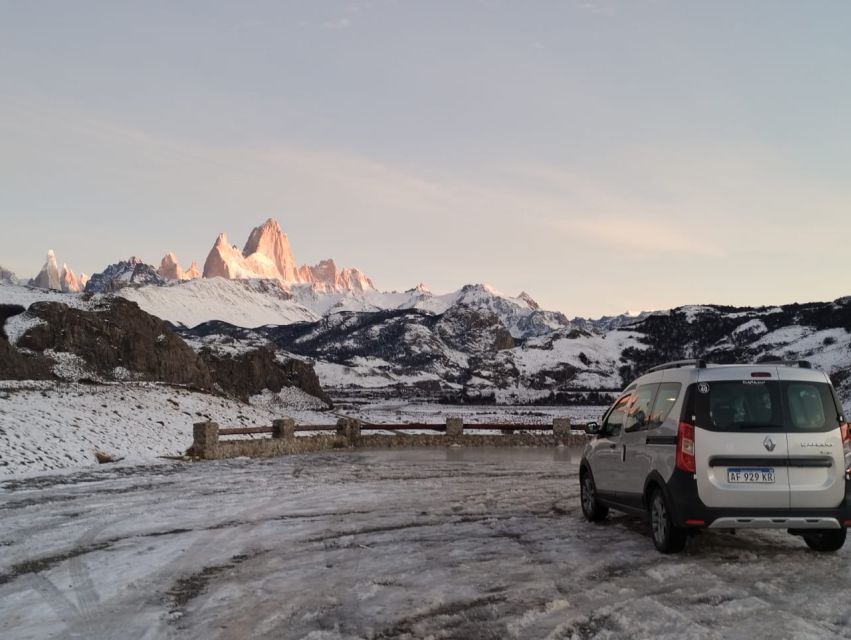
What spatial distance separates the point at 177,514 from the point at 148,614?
622 cm

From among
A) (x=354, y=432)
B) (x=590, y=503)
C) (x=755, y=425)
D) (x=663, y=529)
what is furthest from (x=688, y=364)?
(x=354, y=432)

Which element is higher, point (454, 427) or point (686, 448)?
point (686, 448)

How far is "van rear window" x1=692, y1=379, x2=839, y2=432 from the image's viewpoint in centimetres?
880

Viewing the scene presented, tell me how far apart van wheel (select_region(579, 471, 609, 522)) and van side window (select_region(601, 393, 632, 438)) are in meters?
0.88

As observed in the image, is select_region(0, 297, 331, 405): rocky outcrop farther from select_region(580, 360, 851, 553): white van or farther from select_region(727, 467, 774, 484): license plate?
select_region(727, 467, 774, 484): license plate

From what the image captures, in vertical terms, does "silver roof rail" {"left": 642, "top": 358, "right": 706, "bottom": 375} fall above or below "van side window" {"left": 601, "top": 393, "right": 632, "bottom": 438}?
above

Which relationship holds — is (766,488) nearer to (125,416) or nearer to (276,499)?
(276,499)

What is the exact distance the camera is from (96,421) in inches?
1104

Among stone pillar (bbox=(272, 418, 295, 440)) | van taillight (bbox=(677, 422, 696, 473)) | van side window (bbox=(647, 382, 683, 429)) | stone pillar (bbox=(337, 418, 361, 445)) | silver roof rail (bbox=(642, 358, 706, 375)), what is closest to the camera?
van taillight (bbox=(677, 422, 696, 473))

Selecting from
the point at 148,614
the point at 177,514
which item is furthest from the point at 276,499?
the point at 148,614

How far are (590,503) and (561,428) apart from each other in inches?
967

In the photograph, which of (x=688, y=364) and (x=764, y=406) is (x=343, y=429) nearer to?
(x=688, y=364)

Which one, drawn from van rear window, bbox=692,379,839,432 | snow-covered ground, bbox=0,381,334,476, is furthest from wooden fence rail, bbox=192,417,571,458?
van rear window, bbox=692,379,839,432

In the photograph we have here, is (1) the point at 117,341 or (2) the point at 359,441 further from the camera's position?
(1) the point at 117,341
